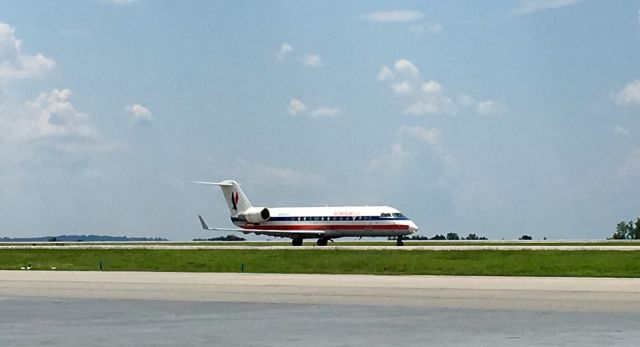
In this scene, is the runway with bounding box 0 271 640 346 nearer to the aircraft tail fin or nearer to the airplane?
the airplane

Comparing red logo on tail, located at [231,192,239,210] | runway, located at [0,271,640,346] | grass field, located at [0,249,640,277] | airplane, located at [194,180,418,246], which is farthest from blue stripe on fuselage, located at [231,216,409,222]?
runway, located at [0,271,640,346]

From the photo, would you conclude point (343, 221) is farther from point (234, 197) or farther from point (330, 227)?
point (234, 197)

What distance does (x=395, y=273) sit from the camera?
213 feet

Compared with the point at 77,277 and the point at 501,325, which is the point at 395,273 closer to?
the point at 77,277

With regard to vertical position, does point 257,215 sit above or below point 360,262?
above

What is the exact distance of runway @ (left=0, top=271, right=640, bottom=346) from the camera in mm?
25281

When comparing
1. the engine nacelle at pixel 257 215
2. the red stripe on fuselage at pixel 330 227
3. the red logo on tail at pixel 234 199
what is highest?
the red logo on tail at pixel 234 199

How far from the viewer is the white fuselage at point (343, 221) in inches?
4877

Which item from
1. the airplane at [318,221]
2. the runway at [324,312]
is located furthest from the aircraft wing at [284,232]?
the runway at [324,312]

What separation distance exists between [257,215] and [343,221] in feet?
51.8

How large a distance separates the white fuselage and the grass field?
2733 cm

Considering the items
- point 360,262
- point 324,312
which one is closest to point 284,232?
point 360,262

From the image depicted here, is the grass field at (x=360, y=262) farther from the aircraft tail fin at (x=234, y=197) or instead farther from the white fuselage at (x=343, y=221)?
the aircraft tail fin at (x=234, y=197)

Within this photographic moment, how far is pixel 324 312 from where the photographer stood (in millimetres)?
33844
